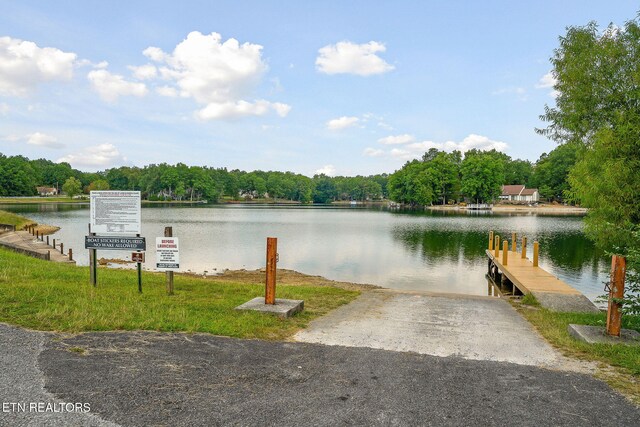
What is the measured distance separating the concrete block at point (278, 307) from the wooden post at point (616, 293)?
16.7ft

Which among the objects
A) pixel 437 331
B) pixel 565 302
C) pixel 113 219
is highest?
pixel 113 219

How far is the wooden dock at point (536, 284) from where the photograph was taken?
10.4 metres

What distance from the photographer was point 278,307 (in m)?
7.68

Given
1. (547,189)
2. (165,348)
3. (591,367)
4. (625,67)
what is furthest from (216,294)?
(547,189)

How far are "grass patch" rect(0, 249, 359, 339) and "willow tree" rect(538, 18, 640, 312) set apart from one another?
837cm

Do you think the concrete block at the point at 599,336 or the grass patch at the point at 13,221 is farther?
the grass patch at the point at 13,221

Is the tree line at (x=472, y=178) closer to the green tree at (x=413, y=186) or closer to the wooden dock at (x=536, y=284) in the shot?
the green tree at (x=413, y=186)

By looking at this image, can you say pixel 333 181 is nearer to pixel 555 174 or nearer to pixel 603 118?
pixel 555 174

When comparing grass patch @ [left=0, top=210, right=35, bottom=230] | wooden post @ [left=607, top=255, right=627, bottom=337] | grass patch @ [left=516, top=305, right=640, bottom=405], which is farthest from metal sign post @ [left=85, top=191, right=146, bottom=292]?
grass patch @ [left=0, top=210, right=35, bottom=230]

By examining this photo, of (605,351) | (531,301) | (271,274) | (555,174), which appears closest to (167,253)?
(271,274)

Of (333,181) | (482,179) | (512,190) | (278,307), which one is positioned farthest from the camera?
(333,181)

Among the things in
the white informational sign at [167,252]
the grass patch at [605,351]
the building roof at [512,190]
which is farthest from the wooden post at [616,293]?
the building roof at [512,190]

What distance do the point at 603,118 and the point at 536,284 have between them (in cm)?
570

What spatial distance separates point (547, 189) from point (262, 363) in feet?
390
